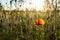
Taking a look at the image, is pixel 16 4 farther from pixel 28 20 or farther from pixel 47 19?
pixel 47 19

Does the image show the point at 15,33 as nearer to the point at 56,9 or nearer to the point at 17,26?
the point at 17,26

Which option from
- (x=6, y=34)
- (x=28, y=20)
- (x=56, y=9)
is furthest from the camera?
(x=6, y=34)

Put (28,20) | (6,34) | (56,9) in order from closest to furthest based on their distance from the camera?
(56,9) → (28,20) → (6,34)

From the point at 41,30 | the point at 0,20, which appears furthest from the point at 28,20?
the point at 0,20

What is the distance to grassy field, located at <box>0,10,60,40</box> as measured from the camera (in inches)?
76.9

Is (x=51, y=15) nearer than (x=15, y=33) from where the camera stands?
Yes

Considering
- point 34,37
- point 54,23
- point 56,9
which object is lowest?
point 34,37

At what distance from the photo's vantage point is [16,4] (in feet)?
7.08

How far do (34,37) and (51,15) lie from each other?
0.28 meters

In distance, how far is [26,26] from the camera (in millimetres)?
2062

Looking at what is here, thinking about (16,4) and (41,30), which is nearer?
(41,30)

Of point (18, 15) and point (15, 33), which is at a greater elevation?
point (18, 15)

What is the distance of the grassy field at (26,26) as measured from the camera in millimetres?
1954

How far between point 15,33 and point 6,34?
99 millimetres
